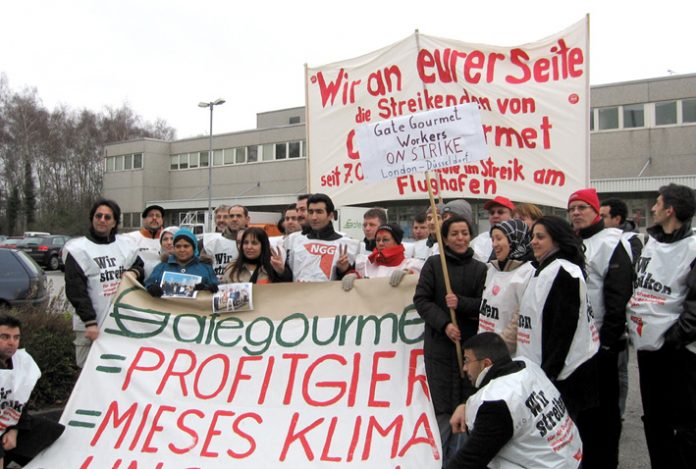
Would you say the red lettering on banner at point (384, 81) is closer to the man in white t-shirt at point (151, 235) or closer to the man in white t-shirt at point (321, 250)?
the man in white t-shirt at point (321, 250)

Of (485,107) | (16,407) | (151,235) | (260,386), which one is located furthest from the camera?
(151,235)

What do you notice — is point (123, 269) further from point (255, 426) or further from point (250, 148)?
point (250, 148)

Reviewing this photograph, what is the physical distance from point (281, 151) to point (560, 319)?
4246cm

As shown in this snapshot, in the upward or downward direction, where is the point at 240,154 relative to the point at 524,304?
upward

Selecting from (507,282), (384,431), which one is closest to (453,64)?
(507,282)

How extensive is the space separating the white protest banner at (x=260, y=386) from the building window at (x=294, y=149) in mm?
39487

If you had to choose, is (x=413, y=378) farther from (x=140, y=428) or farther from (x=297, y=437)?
(x=140, y=428)

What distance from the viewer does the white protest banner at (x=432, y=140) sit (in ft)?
14.8

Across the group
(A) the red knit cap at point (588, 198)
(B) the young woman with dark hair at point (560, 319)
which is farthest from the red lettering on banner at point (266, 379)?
(A) the red knit cap at point (588, 198)

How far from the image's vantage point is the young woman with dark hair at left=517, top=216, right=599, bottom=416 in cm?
356

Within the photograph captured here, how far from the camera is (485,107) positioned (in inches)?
239

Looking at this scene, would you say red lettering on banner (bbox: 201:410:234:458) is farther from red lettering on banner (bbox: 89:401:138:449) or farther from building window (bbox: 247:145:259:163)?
building window (bbox: 247:145:259:163)

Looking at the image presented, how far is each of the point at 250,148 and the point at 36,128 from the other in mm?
25495

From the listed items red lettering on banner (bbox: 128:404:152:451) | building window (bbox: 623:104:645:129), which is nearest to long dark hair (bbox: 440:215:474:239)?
red lettering on banner (bbox: 128:404:152:451)
